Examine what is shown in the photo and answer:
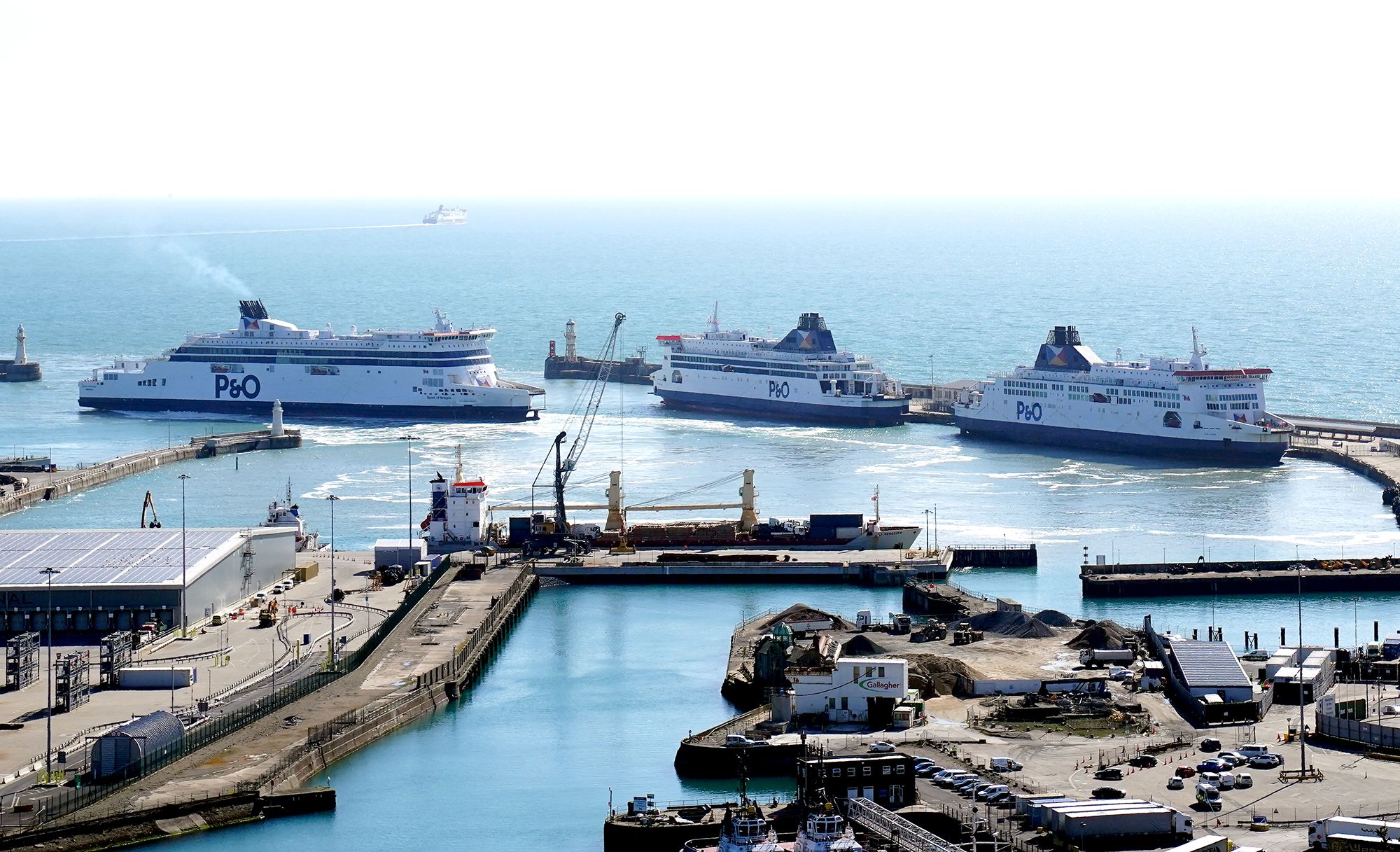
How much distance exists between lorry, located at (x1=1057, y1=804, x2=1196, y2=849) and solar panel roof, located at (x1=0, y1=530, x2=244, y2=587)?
95.5 feet

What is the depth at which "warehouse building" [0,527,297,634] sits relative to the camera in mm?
58812

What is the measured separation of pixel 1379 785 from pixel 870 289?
487ft

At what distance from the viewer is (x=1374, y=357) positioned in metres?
129

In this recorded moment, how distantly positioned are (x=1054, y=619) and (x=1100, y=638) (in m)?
3.05

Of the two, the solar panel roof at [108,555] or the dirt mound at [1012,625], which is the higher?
the solar panel roof at [108,555]

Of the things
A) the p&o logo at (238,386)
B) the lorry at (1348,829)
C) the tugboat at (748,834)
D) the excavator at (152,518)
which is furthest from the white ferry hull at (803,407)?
the tugboat at (748,834)

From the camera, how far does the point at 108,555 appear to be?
6238cm

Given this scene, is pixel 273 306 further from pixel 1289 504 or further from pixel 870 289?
pixel 1289 504

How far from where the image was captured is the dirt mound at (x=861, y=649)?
54125mm

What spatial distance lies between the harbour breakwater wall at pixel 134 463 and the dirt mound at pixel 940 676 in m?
40.0

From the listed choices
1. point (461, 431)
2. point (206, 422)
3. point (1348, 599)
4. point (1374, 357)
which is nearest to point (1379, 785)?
point (1348, 599)

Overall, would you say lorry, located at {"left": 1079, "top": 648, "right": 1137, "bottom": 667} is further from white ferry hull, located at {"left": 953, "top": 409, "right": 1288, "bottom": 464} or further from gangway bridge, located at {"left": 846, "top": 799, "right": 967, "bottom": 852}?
white ferry hull, located at {"left": 953, "top": 409, "right": 1288, "bottom": 464}

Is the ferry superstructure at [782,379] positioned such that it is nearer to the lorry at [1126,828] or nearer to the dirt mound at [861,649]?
the dirt mound at [861,649]

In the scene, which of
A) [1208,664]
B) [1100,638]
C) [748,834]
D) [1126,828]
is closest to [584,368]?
[1100,638]
